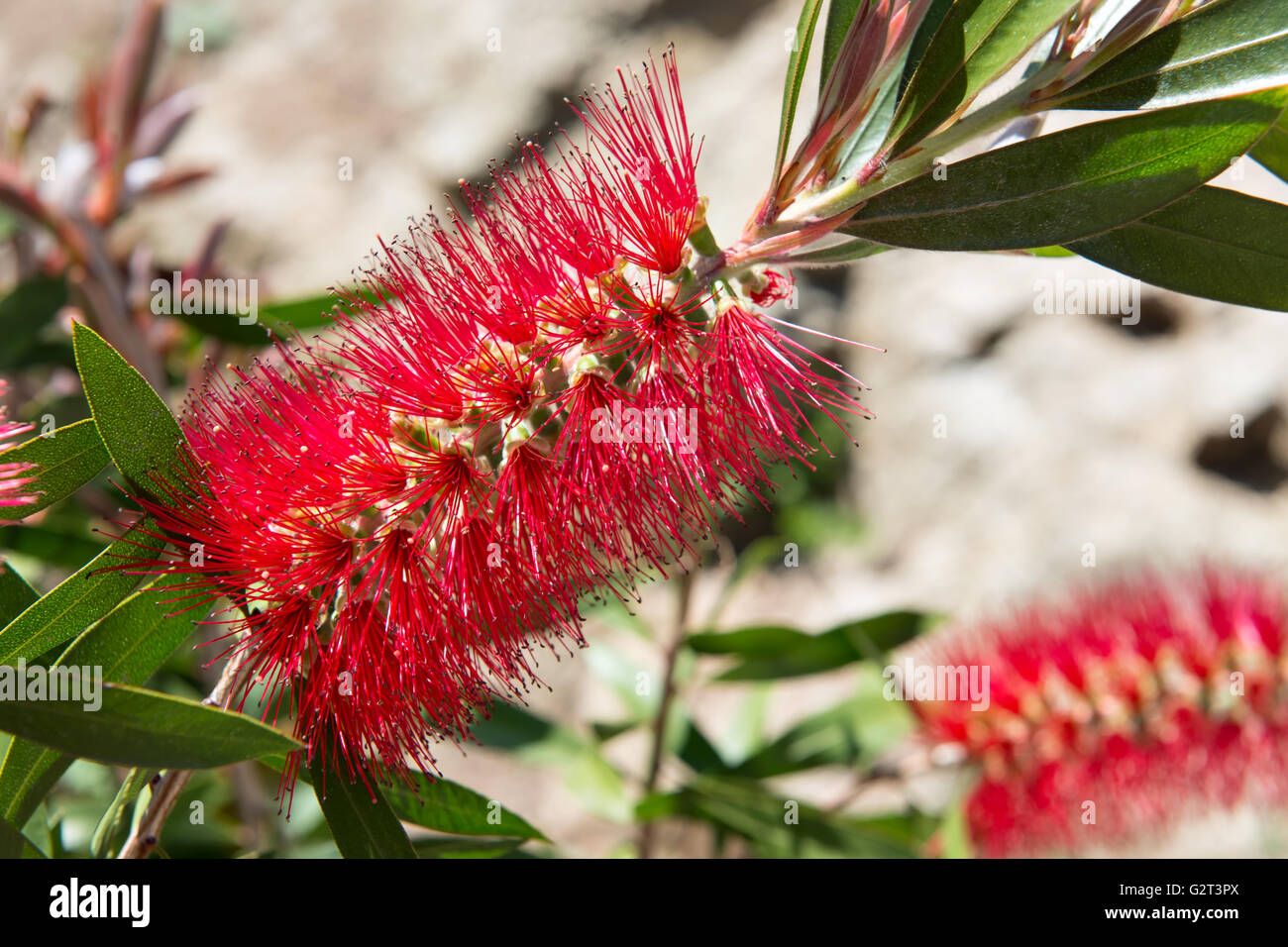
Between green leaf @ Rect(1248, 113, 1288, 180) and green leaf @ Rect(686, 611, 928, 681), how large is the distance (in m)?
0.75

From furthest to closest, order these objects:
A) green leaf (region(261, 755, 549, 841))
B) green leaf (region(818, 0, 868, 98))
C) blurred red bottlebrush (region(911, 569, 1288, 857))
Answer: blurred red bottlebrush (region(911, 569, 1288, 857)) → green leaf (region(261, 755, 549, 841)) → green leaf (region(818, 0, 868, 98))

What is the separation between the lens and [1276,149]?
0.71m

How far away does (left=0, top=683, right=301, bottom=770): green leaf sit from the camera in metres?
0.59

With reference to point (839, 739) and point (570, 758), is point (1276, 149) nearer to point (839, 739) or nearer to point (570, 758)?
point (839, 739)

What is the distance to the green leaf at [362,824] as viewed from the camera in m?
0.73

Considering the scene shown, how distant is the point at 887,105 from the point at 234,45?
3.38 meters

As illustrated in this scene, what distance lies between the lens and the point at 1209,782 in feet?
4.78

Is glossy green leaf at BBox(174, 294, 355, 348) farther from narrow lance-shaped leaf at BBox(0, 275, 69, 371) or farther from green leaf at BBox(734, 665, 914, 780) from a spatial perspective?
green leaf at BBox(734, 665, 914, 780)

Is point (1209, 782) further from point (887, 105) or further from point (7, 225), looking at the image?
point (7, 225)

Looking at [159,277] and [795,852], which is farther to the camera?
[159,277]

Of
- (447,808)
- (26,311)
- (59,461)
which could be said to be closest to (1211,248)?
(447,808)

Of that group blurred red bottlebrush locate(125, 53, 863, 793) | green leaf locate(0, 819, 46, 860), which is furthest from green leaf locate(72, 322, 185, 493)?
green leaf locate(0, 819, 46, 860)

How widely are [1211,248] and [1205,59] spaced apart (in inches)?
5.2

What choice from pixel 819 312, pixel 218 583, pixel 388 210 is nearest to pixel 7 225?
pixel 218 583
